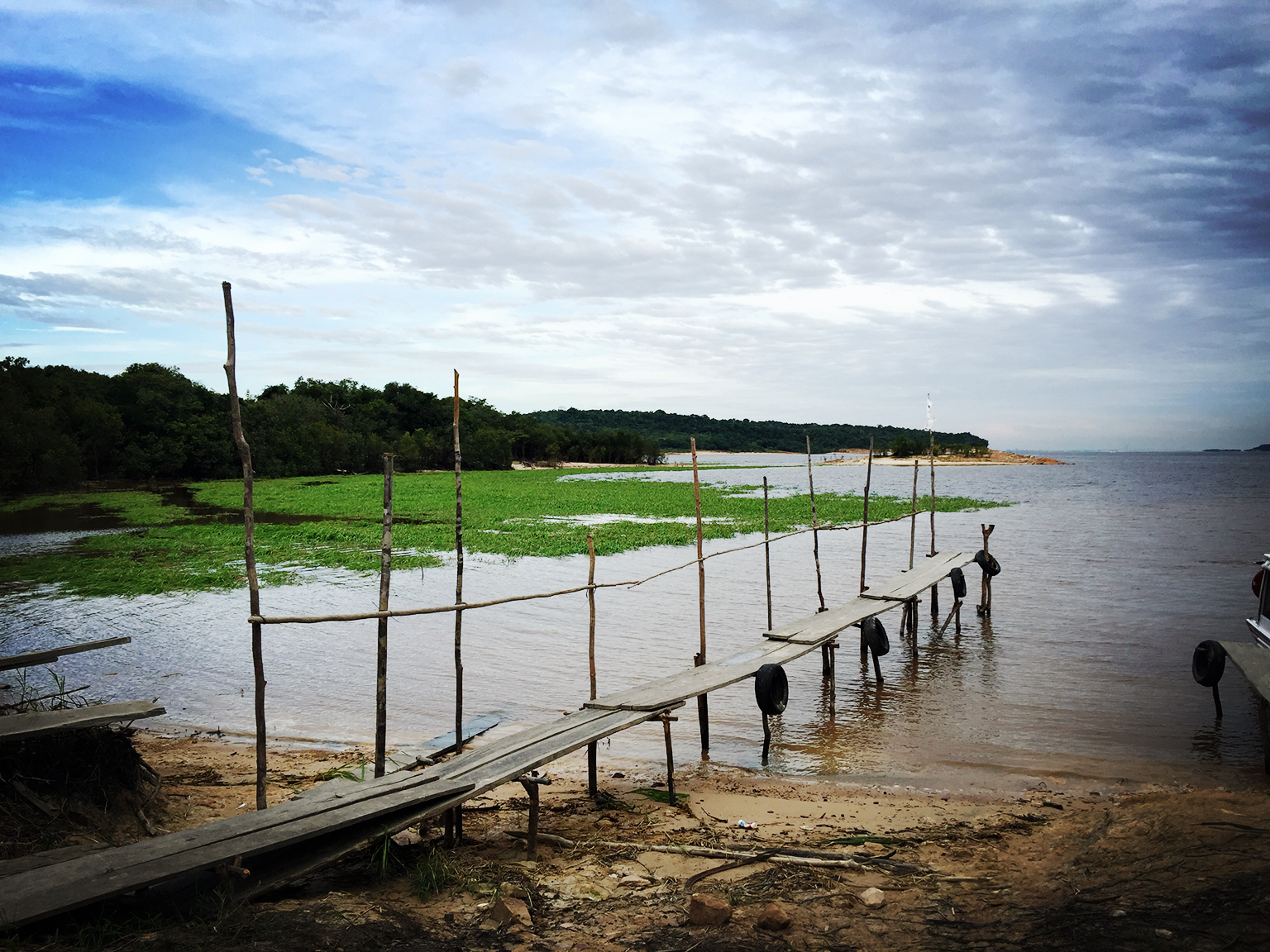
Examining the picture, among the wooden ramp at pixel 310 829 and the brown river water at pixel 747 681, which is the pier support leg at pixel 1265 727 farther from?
the wooden ramp at pixel 310 829

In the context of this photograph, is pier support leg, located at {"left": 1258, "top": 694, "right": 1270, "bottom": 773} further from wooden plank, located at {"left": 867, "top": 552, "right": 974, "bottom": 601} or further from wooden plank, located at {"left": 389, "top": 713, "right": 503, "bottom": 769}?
wooden plank, located at {"left": 389, "top": 713, "right": 503, "bottom": 769}

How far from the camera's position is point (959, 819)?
246 inches

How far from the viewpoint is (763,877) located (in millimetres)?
4941

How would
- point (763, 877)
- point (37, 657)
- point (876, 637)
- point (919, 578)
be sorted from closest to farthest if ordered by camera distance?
point (763, 877)
point (37, 657)
point (876, 637)
point (919, 578)

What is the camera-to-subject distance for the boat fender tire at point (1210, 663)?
8.86m

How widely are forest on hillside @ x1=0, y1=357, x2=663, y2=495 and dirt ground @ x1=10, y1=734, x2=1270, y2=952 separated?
Result: 36.9 meters

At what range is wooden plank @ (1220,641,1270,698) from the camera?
7.49 metres

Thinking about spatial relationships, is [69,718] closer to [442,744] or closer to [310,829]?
[310,829]

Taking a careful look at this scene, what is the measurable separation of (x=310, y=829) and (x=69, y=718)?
2.25 m

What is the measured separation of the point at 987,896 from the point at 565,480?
51.7 metres

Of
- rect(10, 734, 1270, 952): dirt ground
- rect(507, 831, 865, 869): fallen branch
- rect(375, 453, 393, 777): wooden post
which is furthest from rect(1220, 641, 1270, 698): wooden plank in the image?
rect(375, 453, 393, 777): wooden post

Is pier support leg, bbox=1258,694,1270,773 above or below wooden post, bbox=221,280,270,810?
below

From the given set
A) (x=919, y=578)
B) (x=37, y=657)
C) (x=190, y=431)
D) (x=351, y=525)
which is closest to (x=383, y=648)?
(x=37, y=657)

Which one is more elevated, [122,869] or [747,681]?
[122,869]
